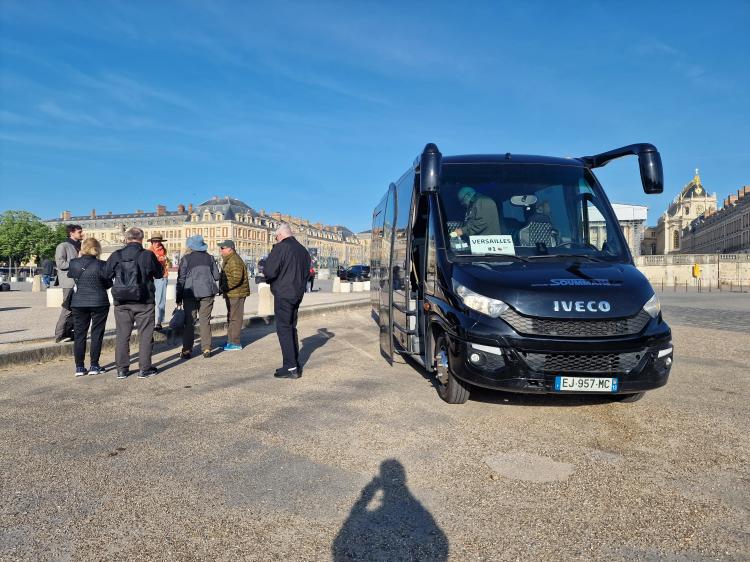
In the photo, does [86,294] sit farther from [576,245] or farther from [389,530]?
[576,245]

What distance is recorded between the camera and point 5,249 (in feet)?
312

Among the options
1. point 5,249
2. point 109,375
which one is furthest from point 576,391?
point 5,249

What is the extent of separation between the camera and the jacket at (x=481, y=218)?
229 inches

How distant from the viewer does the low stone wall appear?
7500cm

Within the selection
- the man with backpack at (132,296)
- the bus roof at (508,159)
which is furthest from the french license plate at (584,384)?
the man with backpack at (132,296)

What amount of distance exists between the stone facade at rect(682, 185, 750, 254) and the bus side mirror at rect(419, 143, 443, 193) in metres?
109

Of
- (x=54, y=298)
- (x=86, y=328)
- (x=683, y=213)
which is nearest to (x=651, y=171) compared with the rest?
(x=86, y=328)

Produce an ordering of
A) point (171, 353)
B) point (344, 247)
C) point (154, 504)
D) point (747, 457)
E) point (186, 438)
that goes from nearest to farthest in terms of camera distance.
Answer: point (154, 504)
point (747, 457)
point (186, 438)
point (171, 353)
point (344, 247)

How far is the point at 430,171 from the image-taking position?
219 inches

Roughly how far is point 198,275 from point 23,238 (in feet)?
344

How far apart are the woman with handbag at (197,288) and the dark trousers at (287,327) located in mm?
2136

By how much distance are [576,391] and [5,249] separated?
110164 millimetres

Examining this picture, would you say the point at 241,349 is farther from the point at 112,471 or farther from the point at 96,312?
the point at 112,471

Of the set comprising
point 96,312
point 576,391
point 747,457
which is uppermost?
point 96,312
